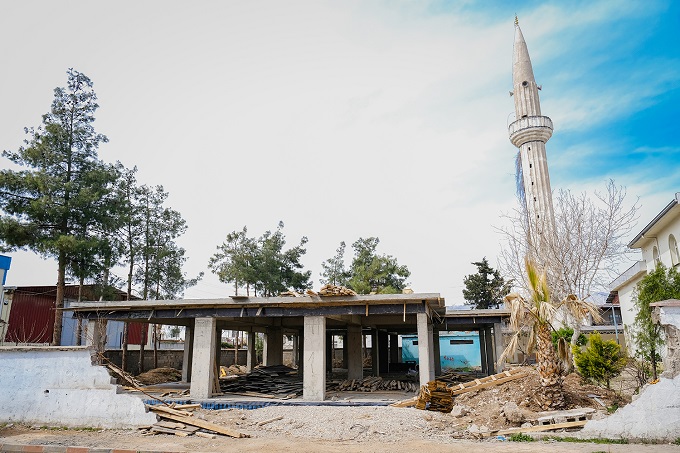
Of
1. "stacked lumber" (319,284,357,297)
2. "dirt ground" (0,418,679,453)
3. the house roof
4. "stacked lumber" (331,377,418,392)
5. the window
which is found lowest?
"dirt ground" (0,418,679,453)

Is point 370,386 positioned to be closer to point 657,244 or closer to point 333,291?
point 333,291

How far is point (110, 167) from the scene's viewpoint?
81.9ft

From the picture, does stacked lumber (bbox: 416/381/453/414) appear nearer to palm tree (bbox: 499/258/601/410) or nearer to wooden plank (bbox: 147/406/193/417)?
palm tree (bbox: 499/258/601/410)

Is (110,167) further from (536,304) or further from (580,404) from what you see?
(580,404)

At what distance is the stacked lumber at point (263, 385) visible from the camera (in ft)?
63.7

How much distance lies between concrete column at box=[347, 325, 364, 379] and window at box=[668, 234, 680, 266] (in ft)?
43.6

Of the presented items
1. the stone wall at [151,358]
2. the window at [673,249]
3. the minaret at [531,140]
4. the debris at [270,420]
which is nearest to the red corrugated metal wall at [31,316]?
Result: the stone wall at [151,358]

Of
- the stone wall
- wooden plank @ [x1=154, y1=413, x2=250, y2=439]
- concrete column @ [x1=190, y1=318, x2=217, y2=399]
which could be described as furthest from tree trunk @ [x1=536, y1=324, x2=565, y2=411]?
the stone wall

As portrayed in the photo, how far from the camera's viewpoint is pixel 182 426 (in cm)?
1326

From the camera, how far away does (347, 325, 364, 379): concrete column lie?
22.2m

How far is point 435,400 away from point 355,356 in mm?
8066

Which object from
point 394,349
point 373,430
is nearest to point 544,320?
point 373,430

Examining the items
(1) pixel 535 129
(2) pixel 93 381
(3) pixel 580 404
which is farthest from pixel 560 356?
(1) pixel 535 129

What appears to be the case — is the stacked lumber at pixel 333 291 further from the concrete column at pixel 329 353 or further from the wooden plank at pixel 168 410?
the concrete column at pixel 329 353
